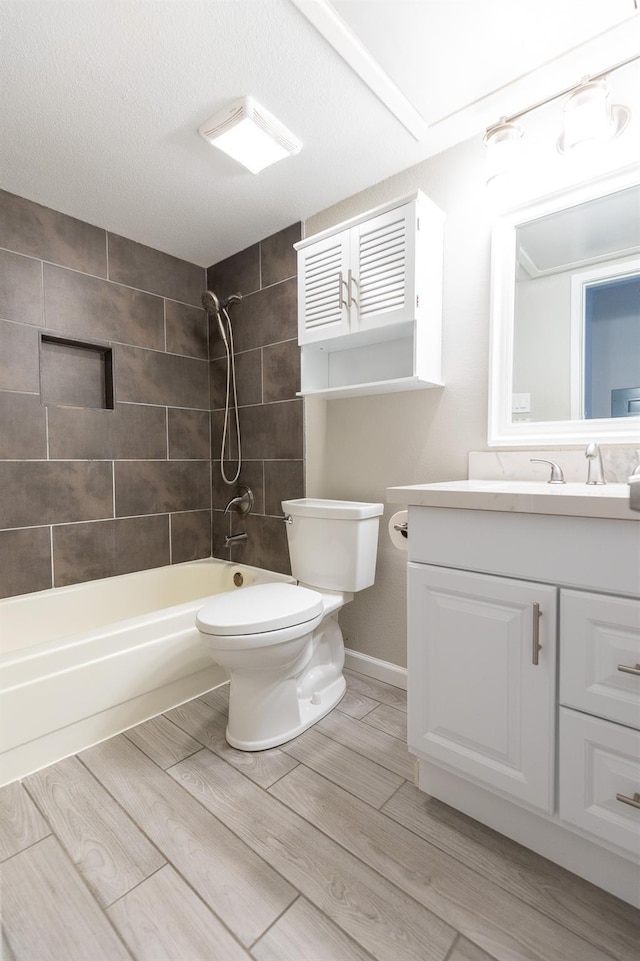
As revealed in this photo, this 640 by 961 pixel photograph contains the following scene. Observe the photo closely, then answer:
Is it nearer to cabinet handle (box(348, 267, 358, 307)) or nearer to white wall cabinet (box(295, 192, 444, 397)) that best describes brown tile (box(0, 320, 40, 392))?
white wall cabinet (box(295, 192, 444, 397))

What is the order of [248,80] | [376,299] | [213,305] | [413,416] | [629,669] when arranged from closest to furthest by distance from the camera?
[629,669] < [248,80] < [376,299] < [413,416] < [213,305]

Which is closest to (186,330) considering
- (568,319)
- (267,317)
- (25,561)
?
(267,317)

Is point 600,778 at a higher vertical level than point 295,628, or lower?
lower

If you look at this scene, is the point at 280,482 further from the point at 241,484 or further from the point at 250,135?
the point at 250,135

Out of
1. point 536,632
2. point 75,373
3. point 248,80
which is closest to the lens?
point 536,632

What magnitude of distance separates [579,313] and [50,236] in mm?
2239

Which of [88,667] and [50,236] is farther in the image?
[50,236]

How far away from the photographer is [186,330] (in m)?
2.56

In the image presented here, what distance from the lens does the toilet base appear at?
149cm

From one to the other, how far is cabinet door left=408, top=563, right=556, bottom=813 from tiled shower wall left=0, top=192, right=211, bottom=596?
170cm

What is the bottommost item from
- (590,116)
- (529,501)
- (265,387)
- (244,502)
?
(244,502)

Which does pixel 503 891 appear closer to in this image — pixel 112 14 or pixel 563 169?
pixel 563 169

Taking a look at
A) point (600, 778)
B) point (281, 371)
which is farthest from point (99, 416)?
point (600, 778)

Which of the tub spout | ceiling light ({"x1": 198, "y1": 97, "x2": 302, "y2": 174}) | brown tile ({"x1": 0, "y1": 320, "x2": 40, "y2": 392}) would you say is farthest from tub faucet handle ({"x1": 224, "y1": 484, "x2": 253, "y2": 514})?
ceiling light ({"x1": 198, "y1": 97, "x2": 302, "y2": 174})
